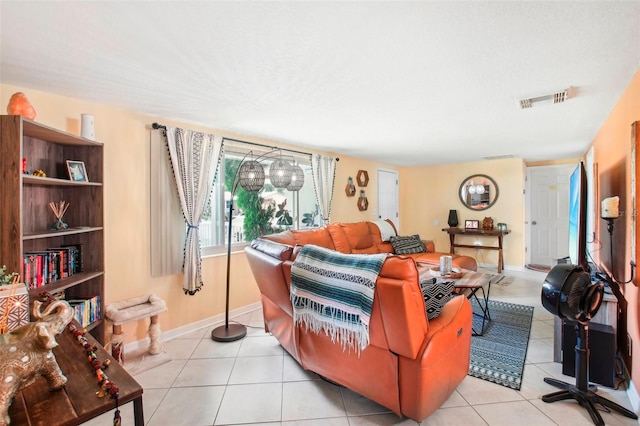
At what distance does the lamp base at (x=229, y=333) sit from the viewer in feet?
9.66

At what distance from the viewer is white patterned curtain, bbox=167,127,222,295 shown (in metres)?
3.03

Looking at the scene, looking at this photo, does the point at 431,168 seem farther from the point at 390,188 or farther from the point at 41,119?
the point at 41,119

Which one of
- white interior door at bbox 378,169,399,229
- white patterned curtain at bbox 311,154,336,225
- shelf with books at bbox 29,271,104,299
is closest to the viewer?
shelf with books at bbox 29,271,104,299

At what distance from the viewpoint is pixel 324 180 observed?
4840mm

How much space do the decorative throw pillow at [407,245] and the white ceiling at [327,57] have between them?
92.4 inches

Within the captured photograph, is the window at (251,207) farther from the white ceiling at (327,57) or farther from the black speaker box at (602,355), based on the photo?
the black speaker box at (602,355)

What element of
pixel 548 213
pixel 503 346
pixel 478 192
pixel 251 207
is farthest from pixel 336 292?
pixel 548 213

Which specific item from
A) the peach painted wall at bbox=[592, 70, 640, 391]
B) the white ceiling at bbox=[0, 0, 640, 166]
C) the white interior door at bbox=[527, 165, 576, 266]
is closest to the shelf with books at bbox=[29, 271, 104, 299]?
the white ceiling at bbox=[0, 0, 640, 166]

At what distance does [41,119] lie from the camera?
90.7 inches

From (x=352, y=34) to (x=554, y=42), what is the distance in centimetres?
113

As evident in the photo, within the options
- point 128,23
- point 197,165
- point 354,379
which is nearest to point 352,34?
point 128,23

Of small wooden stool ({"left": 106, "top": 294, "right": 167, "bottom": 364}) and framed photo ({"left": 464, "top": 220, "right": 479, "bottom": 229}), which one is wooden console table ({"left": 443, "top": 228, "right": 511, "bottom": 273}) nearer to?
framed photo ({"left": 464, "top": 220, "right": 479, "bottom": 229})

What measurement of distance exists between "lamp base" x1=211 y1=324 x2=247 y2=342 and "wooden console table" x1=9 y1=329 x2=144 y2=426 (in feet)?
6.22

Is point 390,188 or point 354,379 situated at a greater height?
point 390,188
